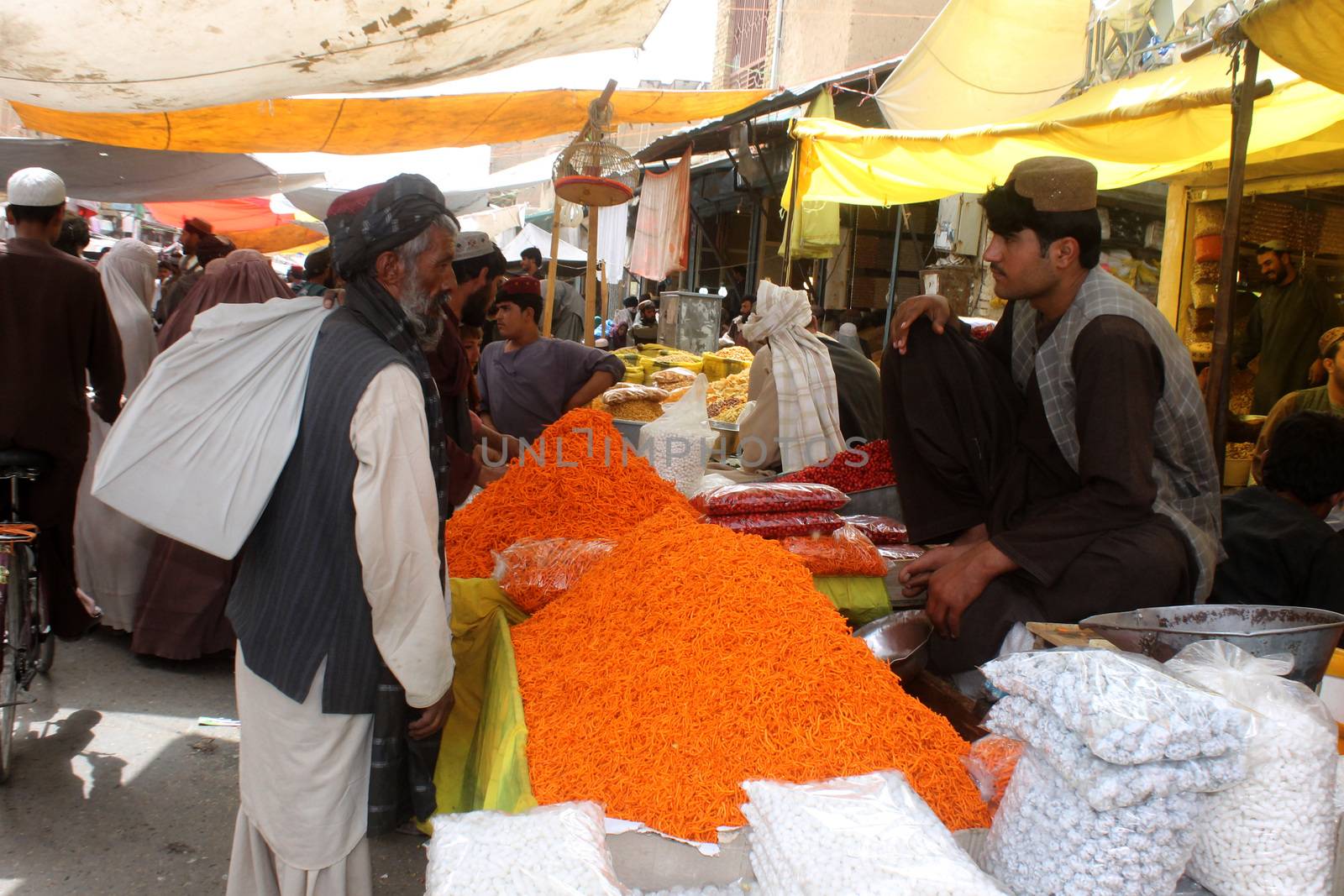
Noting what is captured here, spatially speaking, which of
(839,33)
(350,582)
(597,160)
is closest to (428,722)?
(350,582)

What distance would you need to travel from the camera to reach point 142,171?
767cm

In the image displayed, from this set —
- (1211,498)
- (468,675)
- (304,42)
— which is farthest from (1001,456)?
(304,42)

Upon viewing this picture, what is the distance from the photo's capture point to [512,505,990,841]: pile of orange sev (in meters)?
1.46

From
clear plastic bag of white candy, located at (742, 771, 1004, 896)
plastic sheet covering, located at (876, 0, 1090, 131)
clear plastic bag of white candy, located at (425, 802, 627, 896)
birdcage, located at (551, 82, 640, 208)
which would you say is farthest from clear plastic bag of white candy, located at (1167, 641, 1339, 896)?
plastic sheet covering, located at (876, 0, 1090, 131)

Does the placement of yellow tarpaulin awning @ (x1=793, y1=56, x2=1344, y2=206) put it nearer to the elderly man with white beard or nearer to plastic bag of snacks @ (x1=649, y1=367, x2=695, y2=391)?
plastic bag of snacks @ (x1=649, y1=367, x2=695, y2=391)

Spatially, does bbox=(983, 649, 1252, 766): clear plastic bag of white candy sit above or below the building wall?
below

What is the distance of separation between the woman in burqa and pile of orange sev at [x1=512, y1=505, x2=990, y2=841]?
2.08 m

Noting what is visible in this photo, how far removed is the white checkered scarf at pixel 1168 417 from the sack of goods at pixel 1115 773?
33.7 inches

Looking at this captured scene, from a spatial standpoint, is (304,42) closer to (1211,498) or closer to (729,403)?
(1211,498)

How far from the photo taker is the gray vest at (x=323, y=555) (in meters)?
1.49

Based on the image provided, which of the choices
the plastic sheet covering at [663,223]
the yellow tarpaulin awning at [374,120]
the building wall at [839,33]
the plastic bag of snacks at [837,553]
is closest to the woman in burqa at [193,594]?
the yellow tarpaulin awning at [374,120]

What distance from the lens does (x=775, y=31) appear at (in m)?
14.2

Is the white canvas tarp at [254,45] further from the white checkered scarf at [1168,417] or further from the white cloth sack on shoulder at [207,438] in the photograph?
the white checkered scarf at [1168,417]

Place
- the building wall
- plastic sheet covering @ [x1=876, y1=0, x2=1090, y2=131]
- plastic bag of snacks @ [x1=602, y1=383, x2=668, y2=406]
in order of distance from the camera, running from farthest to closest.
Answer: the building wall < plastic sheet covering @ [x1=876, y1=0, x2=1090, y2=131] < plastic bag of snacks @ [x1=602, y1=383, x2=668, y2=406]
